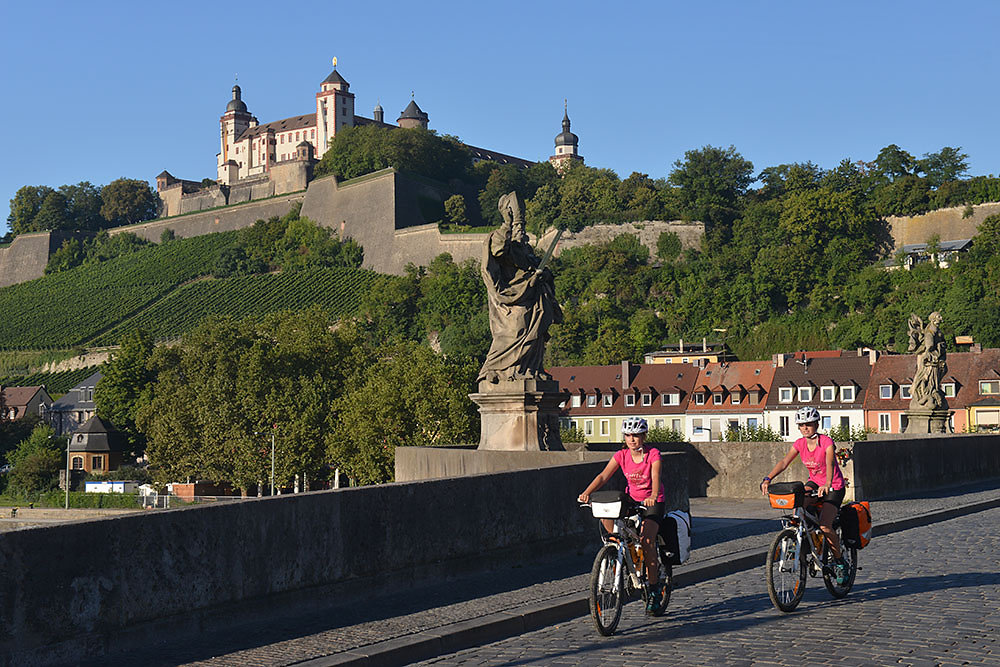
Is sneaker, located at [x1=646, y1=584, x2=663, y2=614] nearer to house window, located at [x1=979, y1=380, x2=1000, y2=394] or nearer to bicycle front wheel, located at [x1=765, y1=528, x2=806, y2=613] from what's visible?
bicycle front wheel, located at [x1=765, y1=528, x2=806, y2=613]

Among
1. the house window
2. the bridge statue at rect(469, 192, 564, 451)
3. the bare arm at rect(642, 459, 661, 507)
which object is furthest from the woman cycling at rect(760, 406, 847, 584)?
the house window

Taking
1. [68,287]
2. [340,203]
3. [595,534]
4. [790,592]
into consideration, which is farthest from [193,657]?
[68,287]

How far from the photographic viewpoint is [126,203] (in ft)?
503

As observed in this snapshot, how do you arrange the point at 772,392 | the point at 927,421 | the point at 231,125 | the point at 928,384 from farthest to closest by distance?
the point at 231,125, the point at 772,392, the point at 927,421, the point at 928,384

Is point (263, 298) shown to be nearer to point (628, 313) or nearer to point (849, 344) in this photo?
point (628, 313)

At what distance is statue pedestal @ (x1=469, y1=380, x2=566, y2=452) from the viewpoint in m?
15.5

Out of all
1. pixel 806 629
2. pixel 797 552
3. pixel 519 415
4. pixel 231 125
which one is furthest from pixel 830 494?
pixel 231 125

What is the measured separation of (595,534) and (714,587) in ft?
6.50

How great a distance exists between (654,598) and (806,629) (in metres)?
1.09

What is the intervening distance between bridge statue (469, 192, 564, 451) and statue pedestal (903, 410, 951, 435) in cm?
1287

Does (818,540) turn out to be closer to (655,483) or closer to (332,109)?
(655,483)

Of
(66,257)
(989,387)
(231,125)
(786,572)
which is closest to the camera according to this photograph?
(786,572)

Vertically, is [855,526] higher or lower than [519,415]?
lower

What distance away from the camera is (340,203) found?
120312 millimetres
